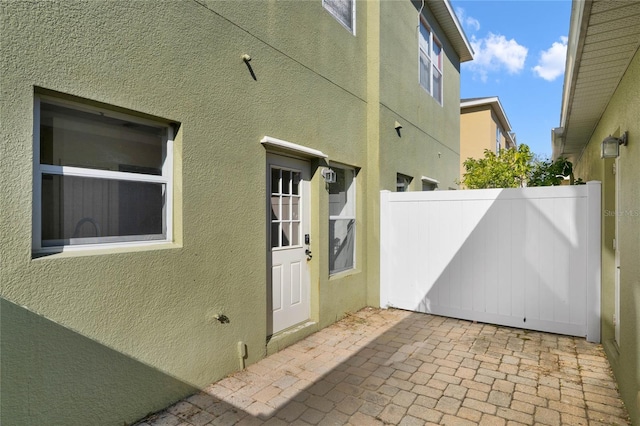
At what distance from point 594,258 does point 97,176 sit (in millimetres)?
5981

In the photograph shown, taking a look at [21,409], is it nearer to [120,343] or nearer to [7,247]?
[120,343]

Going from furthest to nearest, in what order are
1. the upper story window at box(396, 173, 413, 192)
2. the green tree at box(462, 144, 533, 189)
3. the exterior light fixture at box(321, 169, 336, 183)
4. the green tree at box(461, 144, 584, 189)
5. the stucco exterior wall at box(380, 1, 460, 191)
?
1. the green tree at box(462, 144, 533, 189)
2. the green tree at box(461, 144, 584, 189)
3. the upper story window at box(396, 173, 413, 192)
4. the stucco exterior wall at box(380, 1, 460, 191)
5. the exterior light fixture at box(321, 169, 336, 183)

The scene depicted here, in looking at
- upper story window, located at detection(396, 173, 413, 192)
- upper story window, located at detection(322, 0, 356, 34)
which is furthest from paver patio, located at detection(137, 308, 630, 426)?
upper story window, located at detection(322, 0, 356, 34)

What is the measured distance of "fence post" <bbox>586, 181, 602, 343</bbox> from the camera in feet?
16.2

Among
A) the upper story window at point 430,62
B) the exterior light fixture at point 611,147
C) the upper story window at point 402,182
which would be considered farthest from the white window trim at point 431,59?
the exterior light fixture at point 611,147

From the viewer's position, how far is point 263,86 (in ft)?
14.2

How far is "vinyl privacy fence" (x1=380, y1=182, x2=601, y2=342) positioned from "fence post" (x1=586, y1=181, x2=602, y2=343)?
0.01 meters

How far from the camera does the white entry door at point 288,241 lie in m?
4.73

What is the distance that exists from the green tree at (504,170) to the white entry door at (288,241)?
5.51 m

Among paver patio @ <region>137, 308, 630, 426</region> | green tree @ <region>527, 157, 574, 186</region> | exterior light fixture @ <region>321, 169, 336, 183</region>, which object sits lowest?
paver patio @ <region>137, 308, 630, 426</region>

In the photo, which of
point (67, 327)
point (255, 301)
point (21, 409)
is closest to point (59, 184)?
point (67, 327)

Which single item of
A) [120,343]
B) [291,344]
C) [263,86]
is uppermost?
[263,86]

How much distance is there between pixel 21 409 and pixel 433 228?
5588 millimetres

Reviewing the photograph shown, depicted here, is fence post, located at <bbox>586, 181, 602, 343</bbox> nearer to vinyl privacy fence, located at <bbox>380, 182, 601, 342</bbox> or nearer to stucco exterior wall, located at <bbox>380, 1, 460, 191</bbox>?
vinyl privacy fence, located at <bbox>380, 182, 601, 342</bbox>
